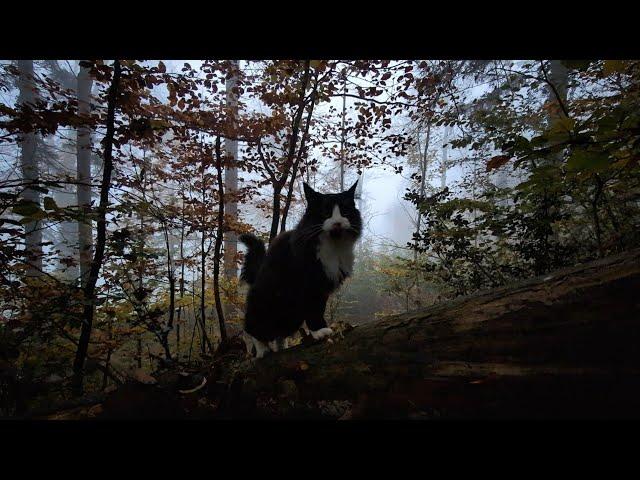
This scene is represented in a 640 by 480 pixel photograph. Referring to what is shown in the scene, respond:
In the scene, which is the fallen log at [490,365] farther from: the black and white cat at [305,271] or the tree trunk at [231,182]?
the tree trunk at [231,182]

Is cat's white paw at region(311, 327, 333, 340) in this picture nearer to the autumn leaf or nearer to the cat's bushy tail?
the cat's bushy tail

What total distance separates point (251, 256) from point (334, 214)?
1.22 m

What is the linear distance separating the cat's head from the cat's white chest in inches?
2.2

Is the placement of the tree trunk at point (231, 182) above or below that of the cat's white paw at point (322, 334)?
above

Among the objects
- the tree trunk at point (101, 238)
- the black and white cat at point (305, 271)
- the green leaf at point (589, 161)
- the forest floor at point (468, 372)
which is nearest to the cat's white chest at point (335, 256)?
the black and white cat at point (305, 271)

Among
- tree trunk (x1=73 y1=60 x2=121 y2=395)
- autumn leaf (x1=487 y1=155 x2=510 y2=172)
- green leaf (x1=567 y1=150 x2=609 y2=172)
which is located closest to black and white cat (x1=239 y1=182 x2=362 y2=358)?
autumn leaf (x1=487 y1=155 x2=510 y2=172)

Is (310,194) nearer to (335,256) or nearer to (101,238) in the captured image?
(335,256)

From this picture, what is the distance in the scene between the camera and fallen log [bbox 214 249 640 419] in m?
1.10

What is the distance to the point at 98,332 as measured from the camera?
13.2 ft

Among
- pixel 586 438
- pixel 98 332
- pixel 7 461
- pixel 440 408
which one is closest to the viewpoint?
pixel 7 461

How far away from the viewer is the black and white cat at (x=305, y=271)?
2.32 meters

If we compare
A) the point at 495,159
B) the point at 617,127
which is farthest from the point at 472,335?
the point at 617,127
